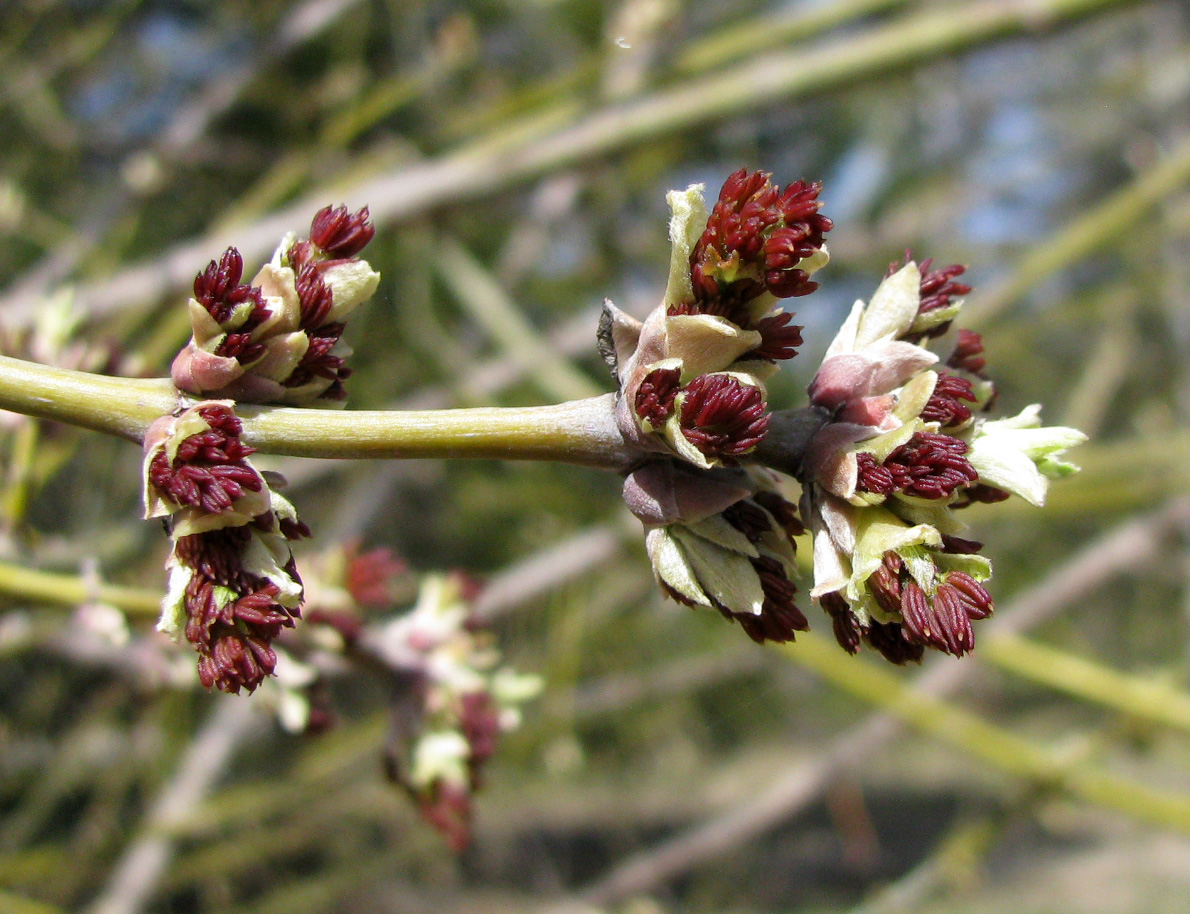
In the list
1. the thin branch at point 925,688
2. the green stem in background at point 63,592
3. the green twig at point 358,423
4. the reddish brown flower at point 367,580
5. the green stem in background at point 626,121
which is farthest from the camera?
the thin branch at point 925,688

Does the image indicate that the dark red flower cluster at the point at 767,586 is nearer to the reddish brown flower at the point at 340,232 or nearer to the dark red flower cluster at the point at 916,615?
the dark red flower cluster at the point at 916,615

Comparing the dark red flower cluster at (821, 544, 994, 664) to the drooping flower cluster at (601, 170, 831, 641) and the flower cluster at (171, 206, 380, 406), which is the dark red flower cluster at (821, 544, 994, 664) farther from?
the flower cluster at (171, 206, 380, 406)

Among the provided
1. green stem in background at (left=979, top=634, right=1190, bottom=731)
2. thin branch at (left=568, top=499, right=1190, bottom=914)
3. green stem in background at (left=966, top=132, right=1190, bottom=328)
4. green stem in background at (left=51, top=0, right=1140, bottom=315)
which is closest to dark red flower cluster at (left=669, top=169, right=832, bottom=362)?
green stem in background at (left=979, top=634, right=1190, bottom=731)

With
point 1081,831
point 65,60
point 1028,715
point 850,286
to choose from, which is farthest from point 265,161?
point 1028,715

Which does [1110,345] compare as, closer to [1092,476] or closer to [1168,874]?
[1092,476]

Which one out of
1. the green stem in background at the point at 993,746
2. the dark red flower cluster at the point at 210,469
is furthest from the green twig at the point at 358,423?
the green stem in background at the point at 993,746

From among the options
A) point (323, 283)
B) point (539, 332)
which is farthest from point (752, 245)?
point (539, 332)

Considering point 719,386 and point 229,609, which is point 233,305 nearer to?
point 229,609
